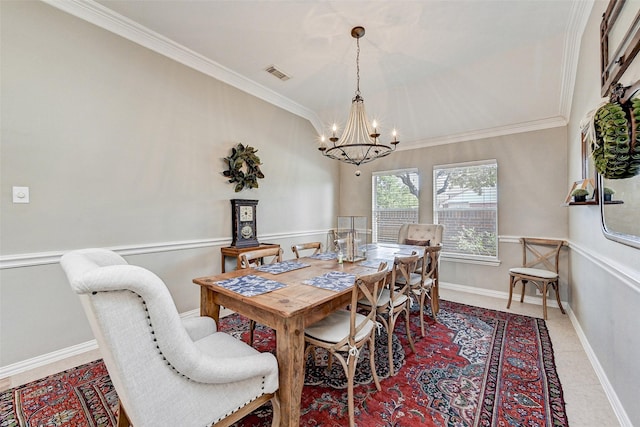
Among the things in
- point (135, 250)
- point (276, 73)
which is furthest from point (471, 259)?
point (135, 250)

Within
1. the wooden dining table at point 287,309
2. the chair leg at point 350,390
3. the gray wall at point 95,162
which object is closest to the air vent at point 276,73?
the gray wall at point 95,162

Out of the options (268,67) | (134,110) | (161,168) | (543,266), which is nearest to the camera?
(134,110)

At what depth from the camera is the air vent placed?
332cm

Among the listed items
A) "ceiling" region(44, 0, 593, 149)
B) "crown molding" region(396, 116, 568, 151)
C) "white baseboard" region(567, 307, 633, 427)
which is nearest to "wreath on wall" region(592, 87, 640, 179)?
"white baseboard" region(567, 307, 633, 427)

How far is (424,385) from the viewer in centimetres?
192

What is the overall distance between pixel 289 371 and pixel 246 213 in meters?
2.49

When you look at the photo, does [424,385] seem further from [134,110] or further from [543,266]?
[134,110]

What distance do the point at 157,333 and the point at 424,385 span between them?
6.08 feet

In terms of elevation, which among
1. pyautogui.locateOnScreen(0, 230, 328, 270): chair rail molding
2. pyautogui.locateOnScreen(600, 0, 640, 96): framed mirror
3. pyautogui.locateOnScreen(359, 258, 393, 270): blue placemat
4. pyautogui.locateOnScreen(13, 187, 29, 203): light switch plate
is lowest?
pyautogui.locateOnScreen(359, 258, 393, 270): blue placemat

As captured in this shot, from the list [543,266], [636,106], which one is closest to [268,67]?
[636,106]

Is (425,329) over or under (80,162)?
under

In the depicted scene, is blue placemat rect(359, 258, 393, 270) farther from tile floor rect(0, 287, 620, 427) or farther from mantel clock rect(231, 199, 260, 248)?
mantel clock rect(231, 199, 260, 248)

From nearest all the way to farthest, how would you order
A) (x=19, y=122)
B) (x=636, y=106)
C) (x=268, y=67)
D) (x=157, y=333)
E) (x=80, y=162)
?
(x=157, y=333)
(x=636, y=106)
(x=19, y=122)
(x=80, y=162)
(x=268, y=67)

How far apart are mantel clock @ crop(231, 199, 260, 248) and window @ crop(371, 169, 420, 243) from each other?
8.35 feet
